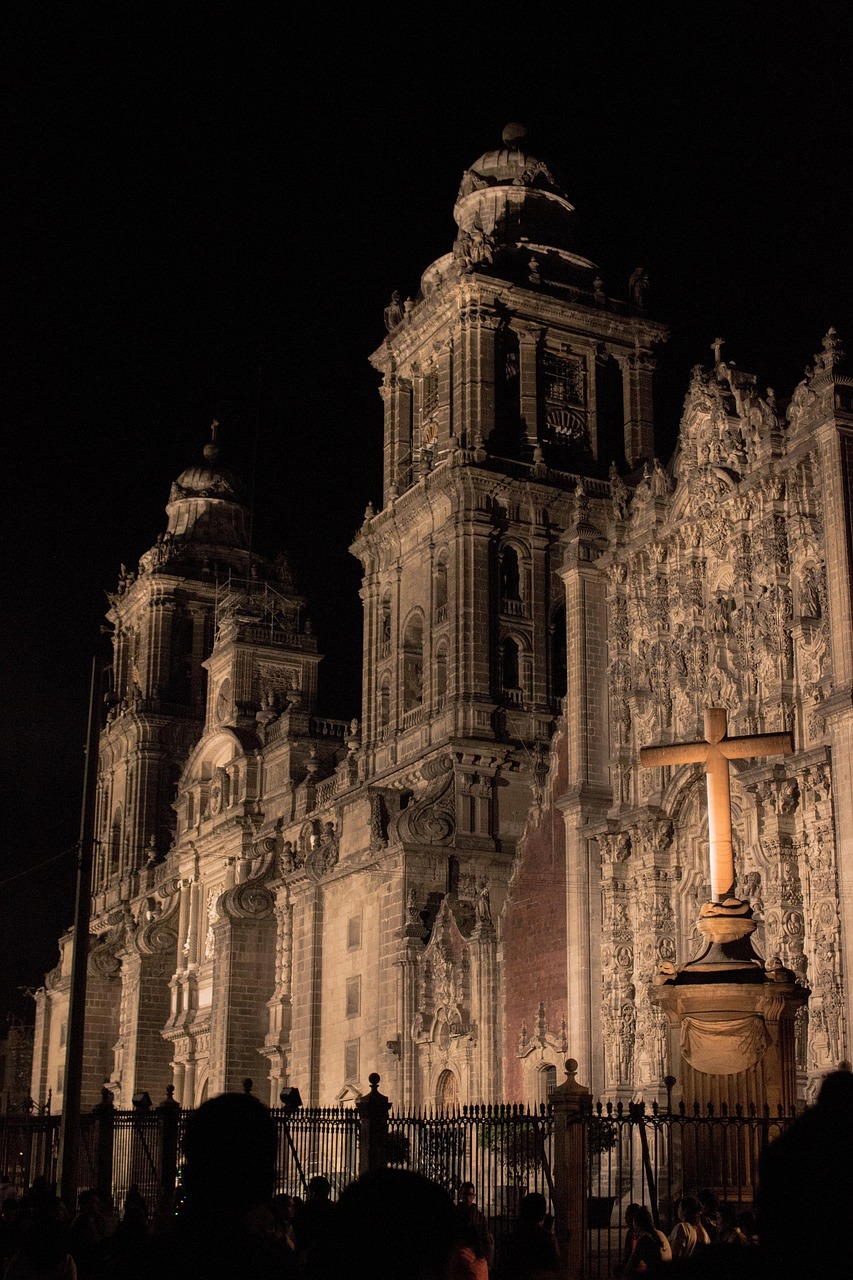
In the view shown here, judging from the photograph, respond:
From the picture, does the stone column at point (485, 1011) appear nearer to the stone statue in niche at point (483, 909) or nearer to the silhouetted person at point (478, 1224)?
the stone statue in niche at point (483, 909)

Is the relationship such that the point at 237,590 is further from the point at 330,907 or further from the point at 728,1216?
the point at 728,1216

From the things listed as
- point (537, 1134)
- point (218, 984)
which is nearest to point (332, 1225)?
point (537, 1134)

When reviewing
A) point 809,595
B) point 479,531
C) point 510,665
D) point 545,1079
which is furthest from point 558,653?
point 809,595

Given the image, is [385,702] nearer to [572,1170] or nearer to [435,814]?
[435,814]

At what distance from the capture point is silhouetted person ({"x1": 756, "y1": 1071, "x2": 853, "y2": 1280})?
3.13m

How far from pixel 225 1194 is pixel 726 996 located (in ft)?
55.9

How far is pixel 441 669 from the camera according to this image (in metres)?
44.7

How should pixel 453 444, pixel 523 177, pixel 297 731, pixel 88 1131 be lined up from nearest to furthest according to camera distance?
pixel 88 1131 → pixel 453 444 → pixel 523 177 → pixel 297 731

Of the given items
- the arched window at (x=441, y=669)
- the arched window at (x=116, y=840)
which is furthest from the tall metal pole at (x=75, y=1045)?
the arched window at (x=116, y=840)

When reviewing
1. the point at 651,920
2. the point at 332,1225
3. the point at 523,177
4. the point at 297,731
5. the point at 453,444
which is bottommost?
the point at 332,1225

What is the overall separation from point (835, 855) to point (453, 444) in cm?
2063

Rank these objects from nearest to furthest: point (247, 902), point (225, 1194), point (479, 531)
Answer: point (225, 1194) → point (479, 531) → point (247, 902)

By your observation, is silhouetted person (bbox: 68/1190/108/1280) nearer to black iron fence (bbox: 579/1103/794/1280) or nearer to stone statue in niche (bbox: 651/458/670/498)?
black iron fence (bbox: 579/1103/794/1280)

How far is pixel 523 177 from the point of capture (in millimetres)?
50219
